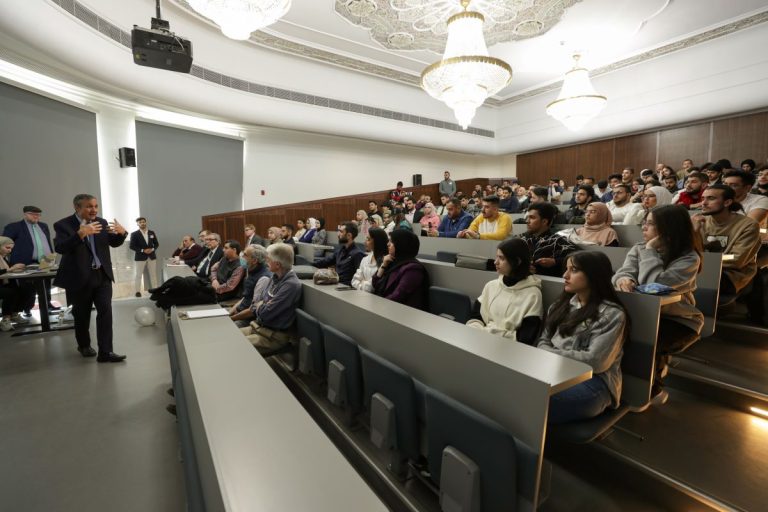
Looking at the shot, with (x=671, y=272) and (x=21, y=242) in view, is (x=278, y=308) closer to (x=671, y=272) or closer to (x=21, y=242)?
(x=671, y=272)

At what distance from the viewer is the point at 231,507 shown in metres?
0.72

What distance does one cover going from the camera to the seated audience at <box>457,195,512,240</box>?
3.68 meters

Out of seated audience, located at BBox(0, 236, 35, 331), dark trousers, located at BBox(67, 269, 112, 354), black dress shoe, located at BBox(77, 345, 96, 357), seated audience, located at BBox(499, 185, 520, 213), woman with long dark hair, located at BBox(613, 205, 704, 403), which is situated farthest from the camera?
seated audience, located at BBox(499, 185, 520, 213)

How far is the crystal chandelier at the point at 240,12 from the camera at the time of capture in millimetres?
2859

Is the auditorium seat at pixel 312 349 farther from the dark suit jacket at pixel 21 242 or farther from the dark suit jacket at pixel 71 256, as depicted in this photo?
the dark suit jacket at pixel 21 242

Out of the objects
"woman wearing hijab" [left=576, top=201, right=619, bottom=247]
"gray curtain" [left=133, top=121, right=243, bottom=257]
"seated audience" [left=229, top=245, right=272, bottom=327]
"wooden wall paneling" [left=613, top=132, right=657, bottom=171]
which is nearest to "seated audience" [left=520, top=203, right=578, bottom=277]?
"woman wearing hijab" [left=576, top=201, right=619, bottom=247]

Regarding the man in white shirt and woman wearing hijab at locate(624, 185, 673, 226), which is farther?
the man in white shirt

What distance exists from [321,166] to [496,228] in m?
6.27

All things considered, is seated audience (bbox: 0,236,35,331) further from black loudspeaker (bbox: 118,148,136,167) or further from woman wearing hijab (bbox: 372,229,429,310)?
woman wearing hijab (bbox: 372,229,429,310)

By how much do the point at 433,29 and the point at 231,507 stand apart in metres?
6.70

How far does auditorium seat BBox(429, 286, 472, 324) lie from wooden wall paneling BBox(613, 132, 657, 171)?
26.8 ft

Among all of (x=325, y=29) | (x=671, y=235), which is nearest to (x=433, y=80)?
(x=325, y=29)

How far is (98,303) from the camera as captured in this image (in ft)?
10.00

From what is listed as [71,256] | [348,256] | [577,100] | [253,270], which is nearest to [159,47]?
[71,256]
